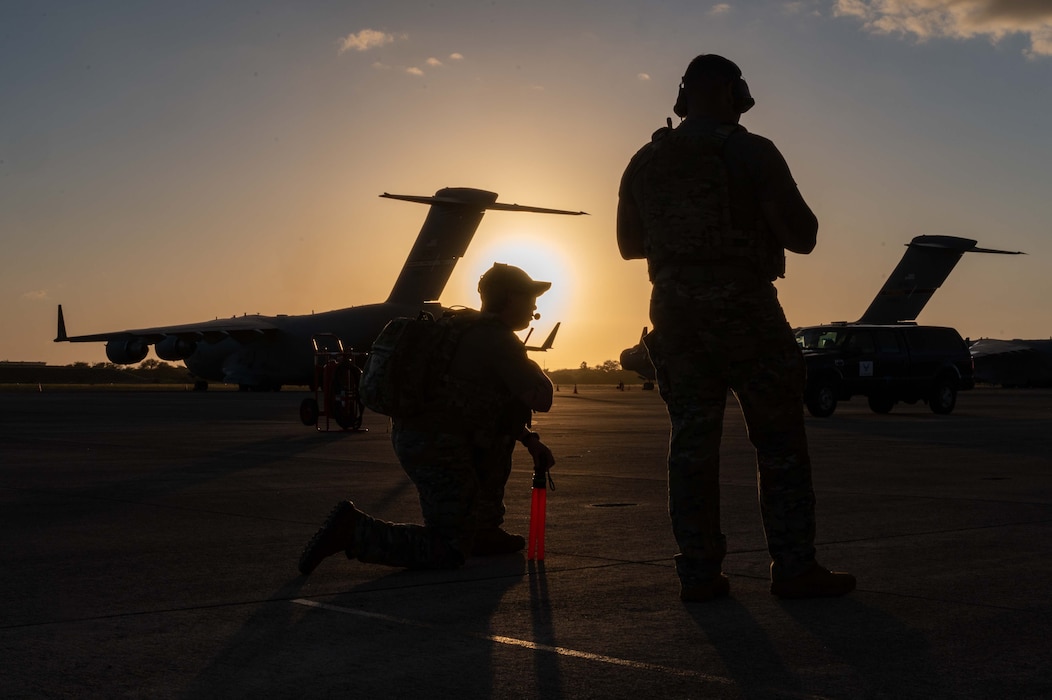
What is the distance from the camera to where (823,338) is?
27328 millimetres

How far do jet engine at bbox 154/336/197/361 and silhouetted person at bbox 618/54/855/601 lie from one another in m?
48.9

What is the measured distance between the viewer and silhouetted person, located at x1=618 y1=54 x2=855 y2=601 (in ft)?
17.8

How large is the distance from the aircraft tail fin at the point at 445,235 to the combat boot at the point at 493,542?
43.9m

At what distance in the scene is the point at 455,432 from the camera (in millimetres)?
6301

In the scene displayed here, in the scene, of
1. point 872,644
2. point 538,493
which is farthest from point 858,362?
point 872,644

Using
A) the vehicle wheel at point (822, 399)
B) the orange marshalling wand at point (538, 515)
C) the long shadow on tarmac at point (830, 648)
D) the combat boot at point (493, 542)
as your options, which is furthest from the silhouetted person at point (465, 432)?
the vehicle wheel at point (822, 399)

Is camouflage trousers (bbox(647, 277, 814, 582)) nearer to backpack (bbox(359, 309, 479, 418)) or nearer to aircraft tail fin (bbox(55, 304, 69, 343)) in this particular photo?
backpack (bbox(359, 309, 479, 418))

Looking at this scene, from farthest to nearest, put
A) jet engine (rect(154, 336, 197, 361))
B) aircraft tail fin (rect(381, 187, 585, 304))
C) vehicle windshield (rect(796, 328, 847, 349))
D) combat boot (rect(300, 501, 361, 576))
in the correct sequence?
jet engine (rect(154, 336, 197, 361)) < aircraft tail fin (rect(381, 187, 585, 304)) < vehicle windshield (rect(796, 328, 847, 349)) < combat boot (rect(300, 501, 361, 576))

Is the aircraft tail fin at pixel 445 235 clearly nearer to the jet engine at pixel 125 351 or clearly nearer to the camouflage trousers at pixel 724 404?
the jet engine at pixel 125 351

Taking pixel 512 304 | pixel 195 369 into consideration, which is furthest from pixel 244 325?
pixel 512 304

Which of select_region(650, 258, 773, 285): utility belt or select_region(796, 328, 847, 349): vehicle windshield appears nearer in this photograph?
select_region(650, 258, 773, 285): utility belt

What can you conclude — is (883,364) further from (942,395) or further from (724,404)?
(724,404)

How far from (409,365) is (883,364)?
74.1ft

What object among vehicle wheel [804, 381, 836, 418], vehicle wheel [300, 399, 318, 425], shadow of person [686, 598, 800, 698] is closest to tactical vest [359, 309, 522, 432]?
shadow of person [686, 598, 800, 698]
